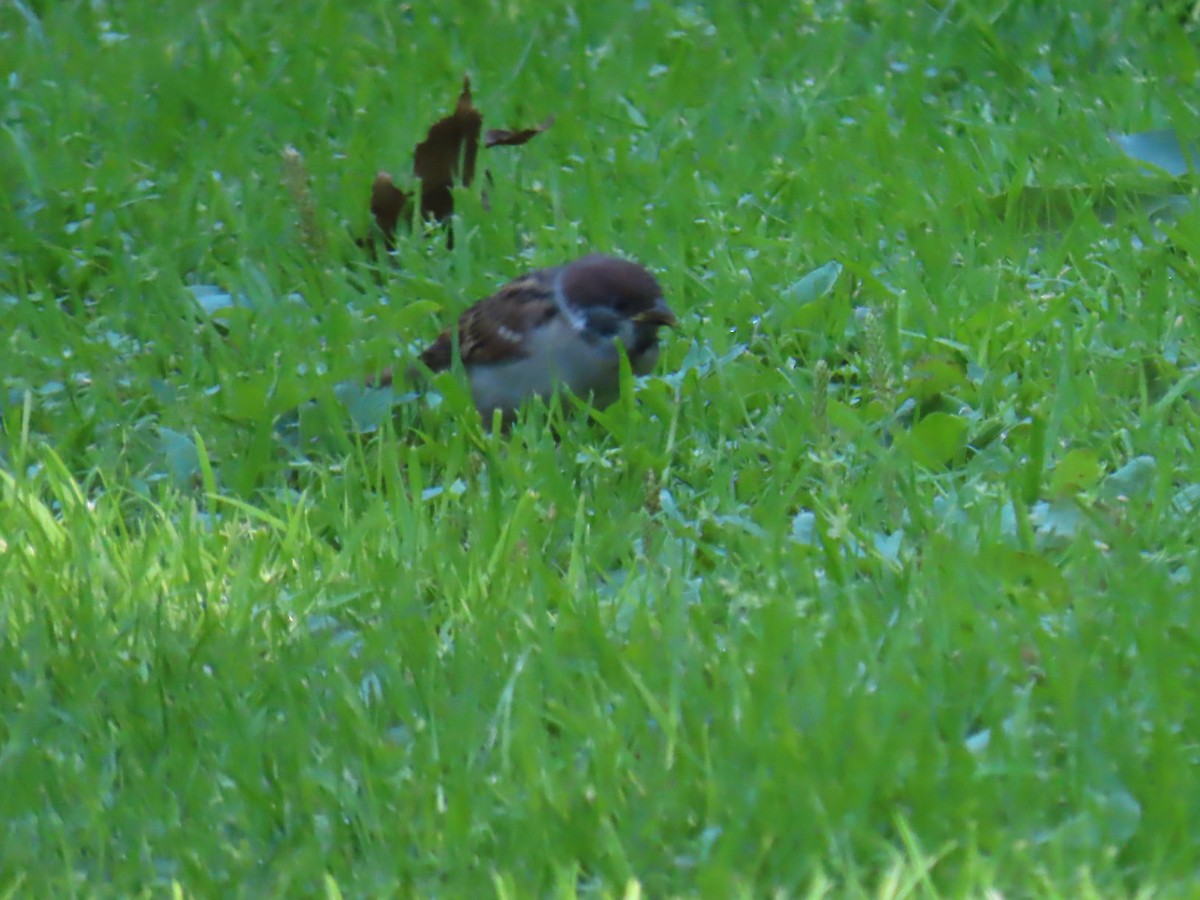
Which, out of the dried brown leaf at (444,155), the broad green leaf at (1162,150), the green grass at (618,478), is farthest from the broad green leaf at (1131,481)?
the dried brown leaf at (444,155)

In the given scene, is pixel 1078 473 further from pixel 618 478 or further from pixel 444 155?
pixel 444 155

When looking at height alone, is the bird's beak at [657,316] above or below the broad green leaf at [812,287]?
above

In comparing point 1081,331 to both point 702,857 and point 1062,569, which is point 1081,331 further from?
point 702,857

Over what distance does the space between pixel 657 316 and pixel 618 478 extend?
671 millimetres

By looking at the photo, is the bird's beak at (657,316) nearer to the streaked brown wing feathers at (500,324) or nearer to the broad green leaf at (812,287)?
the streaked brown wing feathers at (500,324)

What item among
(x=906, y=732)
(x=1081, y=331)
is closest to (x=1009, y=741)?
(x=906, y=732)

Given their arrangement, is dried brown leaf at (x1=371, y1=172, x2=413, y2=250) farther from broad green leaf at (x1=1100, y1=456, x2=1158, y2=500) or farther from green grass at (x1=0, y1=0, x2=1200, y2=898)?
broad green leaf at (x1=1100, y1=456, x2=1158, y2=500)

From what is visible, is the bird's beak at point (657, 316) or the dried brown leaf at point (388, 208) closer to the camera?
the bird's beak at point (657, 316)

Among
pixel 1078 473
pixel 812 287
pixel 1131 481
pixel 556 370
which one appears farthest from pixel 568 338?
pixel 1131 481

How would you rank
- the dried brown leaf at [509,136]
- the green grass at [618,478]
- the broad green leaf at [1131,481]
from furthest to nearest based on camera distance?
the dried brown leaf at [509,136]
the broad green leaf at [1131,481]
the green grass at [618,478]

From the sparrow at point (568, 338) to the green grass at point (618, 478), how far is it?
0.15m

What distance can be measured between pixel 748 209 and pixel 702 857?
3.58m

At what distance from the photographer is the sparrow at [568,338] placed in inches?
209

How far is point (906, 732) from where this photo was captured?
336cm
